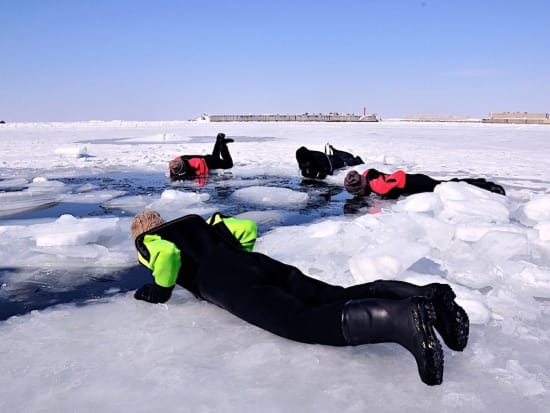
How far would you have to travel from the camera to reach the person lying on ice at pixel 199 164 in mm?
7980

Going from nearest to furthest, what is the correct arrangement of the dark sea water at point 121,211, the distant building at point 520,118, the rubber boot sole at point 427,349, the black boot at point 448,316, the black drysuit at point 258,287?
the rubber boot sole at point 427,349, the black boot at point 448,316, the black drysuit at point 258,287, the dark sea water at point 121,211, the distant building at point 520,118

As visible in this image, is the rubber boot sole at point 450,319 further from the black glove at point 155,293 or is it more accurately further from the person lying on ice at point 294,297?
the black glove at point 155,293

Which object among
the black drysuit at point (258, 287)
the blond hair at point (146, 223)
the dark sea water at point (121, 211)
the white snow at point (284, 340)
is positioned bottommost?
the dark sea water at point (121, 211)

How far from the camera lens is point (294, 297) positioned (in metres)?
2.06

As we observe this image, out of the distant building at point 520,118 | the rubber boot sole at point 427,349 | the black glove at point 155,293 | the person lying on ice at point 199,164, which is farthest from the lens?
the distant building at point 520,118

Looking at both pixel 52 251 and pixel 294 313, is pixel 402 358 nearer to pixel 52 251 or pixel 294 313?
pixel 294 313

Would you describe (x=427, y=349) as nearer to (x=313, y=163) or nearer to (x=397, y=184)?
(x=397, y=184)

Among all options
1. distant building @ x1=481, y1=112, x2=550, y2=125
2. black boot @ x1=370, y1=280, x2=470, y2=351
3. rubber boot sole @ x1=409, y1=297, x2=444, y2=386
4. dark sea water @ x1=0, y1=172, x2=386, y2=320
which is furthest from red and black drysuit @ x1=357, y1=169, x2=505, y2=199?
distant building @ x1=481, y1=112, x2=550, y2=125

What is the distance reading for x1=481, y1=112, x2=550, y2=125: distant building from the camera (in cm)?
3694

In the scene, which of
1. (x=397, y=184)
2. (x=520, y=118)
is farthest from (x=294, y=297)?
(x=520, y=118)

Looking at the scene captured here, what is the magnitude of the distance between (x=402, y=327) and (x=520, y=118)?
4443 cm

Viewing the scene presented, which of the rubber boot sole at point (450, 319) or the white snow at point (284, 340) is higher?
the rubber boot sole at point (450, 319)

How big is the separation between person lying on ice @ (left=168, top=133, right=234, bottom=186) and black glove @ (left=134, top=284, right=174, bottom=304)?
4.99m

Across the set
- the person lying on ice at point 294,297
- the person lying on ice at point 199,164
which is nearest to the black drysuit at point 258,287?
the person lying on ice at point 294,297
